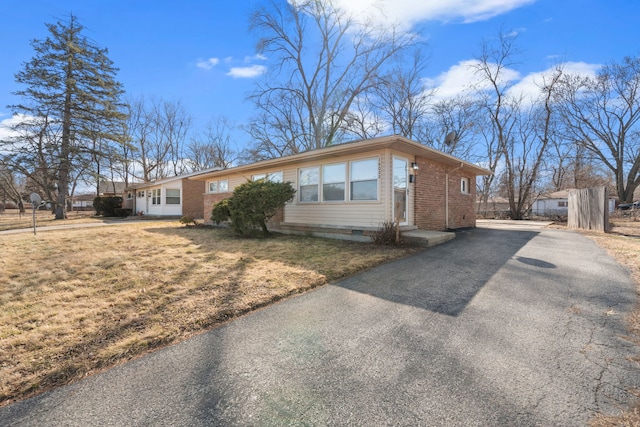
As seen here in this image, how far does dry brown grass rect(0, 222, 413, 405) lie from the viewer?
8.14 feet

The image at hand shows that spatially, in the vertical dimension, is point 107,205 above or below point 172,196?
below

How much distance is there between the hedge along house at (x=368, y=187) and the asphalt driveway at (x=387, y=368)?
12.7ft

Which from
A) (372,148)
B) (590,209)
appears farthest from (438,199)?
(590,209)

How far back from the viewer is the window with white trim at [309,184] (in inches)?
373

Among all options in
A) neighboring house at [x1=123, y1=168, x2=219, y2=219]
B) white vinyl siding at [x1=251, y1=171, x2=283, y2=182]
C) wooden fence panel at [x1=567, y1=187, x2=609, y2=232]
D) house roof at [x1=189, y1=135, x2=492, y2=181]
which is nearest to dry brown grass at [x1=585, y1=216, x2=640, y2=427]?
wooden fence panel at [x1=567, y1=187, x2=609, y2=232]

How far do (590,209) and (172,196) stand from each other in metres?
23.3

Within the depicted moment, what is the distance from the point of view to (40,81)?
59.6 ft

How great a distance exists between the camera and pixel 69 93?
61.4 ft

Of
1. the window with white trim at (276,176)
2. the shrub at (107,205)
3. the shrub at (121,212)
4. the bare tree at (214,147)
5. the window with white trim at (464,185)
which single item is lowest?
the shrub at (121,212)

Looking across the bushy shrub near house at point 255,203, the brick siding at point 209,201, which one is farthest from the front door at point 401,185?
the brick siding at point 209,201

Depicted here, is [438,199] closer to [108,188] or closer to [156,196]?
[156,196]

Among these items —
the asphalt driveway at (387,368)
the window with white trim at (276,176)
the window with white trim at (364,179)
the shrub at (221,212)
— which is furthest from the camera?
the window with white trim at (276,176)

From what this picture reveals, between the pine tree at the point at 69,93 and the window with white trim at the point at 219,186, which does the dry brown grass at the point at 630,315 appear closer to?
the window with white trim at the point at 219,186

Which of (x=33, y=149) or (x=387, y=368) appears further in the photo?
(x=33, y=149)
